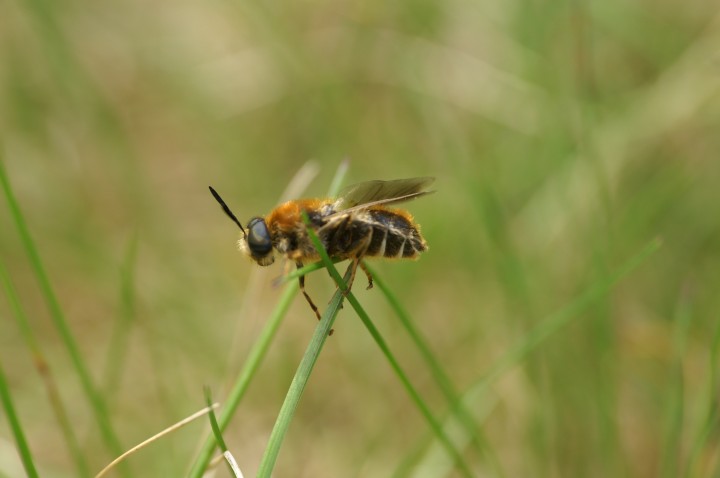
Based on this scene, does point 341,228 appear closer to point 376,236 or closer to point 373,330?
point 376,236

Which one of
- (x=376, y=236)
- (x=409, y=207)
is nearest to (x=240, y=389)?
(x=376, y=236)

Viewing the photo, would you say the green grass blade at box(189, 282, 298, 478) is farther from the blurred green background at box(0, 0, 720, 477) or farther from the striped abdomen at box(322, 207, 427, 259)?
the blurred green background at box(0, 0, 720, 477)

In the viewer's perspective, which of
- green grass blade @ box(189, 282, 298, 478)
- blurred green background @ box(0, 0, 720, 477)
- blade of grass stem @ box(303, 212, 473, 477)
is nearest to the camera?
blade of grass stem @ box(303, 212, 473, 477)

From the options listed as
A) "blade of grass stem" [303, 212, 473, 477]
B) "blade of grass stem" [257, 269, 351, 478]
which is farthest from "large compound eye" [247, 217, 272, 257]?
"blade of grass stem" [257, 269, 351, 478]

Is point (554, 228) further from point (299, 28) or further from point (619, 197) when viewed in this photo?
point (299, 28)

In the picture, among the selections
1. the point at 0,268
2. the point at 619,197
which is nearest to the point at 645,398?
the point at 619,197

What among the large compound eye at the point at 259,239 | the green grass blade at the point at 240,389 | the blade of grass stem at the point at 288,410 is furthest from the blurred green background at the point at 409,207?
the blade of grass stem at the point at 288,410

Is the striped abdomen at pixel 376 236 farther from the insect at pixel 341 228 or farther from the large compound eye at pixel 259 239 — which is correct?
the large compound eye at pixel 259 239
